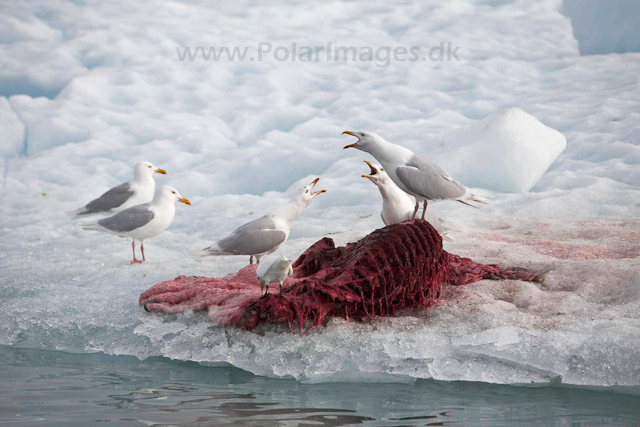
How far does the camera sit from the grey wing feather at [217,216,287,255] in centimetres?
460

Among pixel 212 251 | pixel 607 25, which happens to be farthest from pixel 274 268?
pixel 607 25

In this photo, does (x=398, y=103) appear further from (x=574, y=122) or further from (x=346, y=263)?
(x=346, y=263)

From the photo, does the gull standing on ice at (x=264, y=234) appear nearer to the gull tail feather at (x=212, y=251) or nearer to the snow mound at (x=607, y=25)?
the gull tail feather at (x=212, y=251)

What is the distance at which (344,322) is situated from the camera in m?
3.16

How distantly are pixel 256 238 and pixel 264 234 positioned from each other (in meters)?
0.06

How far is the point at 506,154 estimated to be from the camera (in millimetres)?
7570

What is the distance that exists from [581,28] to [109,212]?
11.8 metres

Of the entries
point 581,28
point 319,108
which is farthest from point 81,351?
point 581,28

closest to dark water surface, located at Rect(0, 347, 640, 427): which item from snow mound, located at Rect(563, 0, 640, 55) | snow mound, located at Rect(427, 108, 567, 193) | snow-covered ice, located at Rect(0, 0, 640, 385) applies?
snow-covered ice, located at Rect(0, 0, 640, 385)

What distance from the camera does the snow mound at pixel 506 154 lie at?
7.58 meters

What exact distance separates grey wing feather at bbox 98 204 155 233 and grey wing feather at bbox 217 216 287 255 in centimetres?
149

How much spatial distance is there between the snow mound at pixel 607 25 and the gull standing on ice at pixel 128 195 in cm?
1105

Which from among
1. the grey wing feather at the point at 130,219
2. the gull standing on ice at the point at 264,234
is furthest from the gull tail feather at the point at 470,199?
the grey wing feather at the point at 130,219

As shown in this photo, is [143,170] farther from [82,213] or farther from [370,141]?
[370,141]
